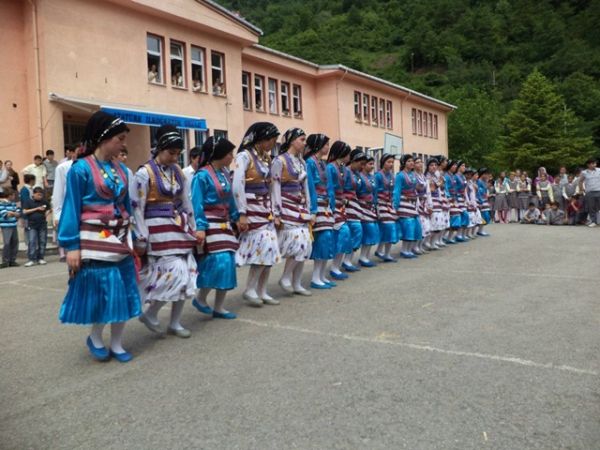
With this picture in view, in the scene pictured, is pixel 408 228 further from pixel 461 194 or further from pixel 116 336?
pixel 116 336

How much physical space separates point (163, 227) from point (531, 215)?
1978 centimetres

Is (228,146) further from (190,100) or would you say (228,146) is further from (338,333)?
(190,100)

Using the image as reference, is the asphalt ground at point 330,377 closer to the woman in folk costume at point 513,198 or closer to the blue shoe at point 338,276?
the blue shoe at point 338,276

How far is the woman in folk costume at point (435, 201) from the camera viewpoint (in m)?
12.4

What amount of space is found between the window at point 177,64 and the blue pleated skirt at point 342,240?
14964 millimetres

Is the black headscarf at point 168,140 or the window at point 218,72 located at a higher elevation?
the window at point 218,72

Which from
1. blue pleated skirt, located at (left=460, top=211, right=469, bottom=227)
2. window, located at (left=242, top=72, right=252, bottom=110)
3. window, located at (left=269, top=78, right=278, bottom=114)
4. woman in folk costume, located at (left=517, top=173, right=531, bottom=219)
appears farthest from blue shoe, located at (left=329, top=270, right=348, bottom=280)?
window, located at (left=269, top=78, right=278, bottom=114)

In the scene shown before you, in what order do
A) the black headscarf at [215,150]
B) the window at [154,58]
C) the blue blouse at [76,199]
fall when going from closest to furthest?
1. the blue blouse at [76,199]
2. the black headscarf at [215,150]
3. the window at [154,58]

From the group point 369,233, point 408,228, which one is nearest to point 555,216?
point 408,228

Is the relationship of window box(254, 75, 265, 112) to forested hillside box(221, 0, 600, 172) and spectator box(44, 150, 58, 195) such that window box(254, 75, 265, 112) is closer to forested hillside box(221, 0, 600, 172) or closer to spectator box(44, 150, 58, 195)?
spectator box(44, 150, 58, 195)

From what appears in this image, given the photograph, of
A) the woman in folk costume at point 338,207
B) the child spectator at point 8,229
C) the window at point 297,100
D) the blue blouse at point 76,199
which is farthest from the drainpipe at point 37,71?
the window at point 297,100

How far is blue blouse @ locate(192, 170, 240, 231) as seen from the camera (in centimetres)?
578

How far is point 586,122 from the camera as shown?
62812 mm

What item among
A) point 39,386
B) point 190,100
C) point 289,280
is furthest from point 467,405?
point 190,100
